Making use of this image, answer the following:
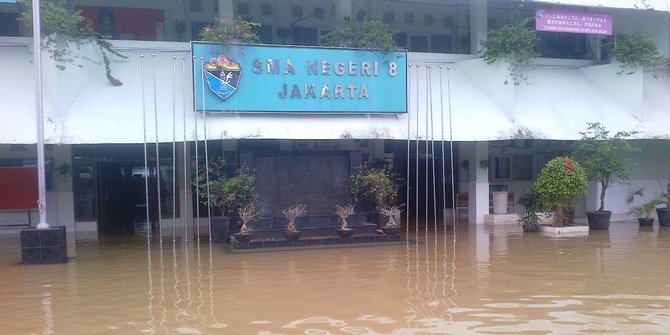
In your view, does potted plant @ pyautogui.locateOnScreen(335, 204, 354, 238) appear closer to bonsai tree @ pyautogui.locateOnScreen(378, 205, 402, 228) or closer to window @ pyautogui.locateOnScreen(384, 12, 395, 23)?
bonsai tree @ pyautogui.locateOnScreen(378, 205, 402, 228)

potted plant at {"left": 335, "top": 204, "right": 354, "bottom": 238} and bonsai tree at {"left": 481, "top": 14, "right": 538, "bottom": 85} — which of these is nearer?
potted plant at {"left": 335, "top": 204, "right": 354, "bottom": 238}

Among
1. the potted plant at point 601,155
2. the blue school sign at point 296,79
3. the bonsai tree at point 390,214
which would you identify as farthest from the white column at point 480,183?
the bonsai tree at point 390,214

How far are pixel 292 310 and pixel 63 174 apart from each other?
378 inches

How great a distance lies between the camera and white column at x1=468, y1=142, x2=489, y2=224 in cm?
1561

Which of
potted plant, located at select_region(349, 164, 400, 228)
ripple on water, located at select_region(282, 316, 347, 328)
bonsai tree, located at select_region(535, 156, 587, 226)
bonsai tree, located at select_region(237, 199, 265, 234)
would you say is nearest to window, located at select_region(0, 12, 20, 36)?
bonsai tree, located at select_region(237, 199, 265, 234)

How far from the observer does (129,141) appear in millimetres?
11562

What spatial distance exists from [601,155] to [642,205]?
2.75 m

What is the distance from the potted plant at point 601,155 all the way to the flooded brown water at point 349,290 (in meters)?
2.31

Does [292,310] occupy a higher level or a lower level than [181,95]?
lower

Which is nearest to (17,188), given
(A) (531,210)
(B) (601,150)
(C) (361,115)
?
(C) (361,115)

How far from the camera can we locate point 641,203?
55.5 ft

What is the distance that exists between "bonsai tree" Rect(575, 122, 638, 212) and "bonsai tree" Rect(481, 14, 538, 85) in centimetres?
221

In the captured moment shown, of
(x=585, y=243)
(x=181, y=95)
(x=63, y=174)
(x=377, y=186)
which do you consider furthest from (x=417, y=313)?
(x=63, y=174)

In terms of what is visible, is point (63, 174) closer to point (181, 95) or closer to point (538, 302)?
point (181, 95)
